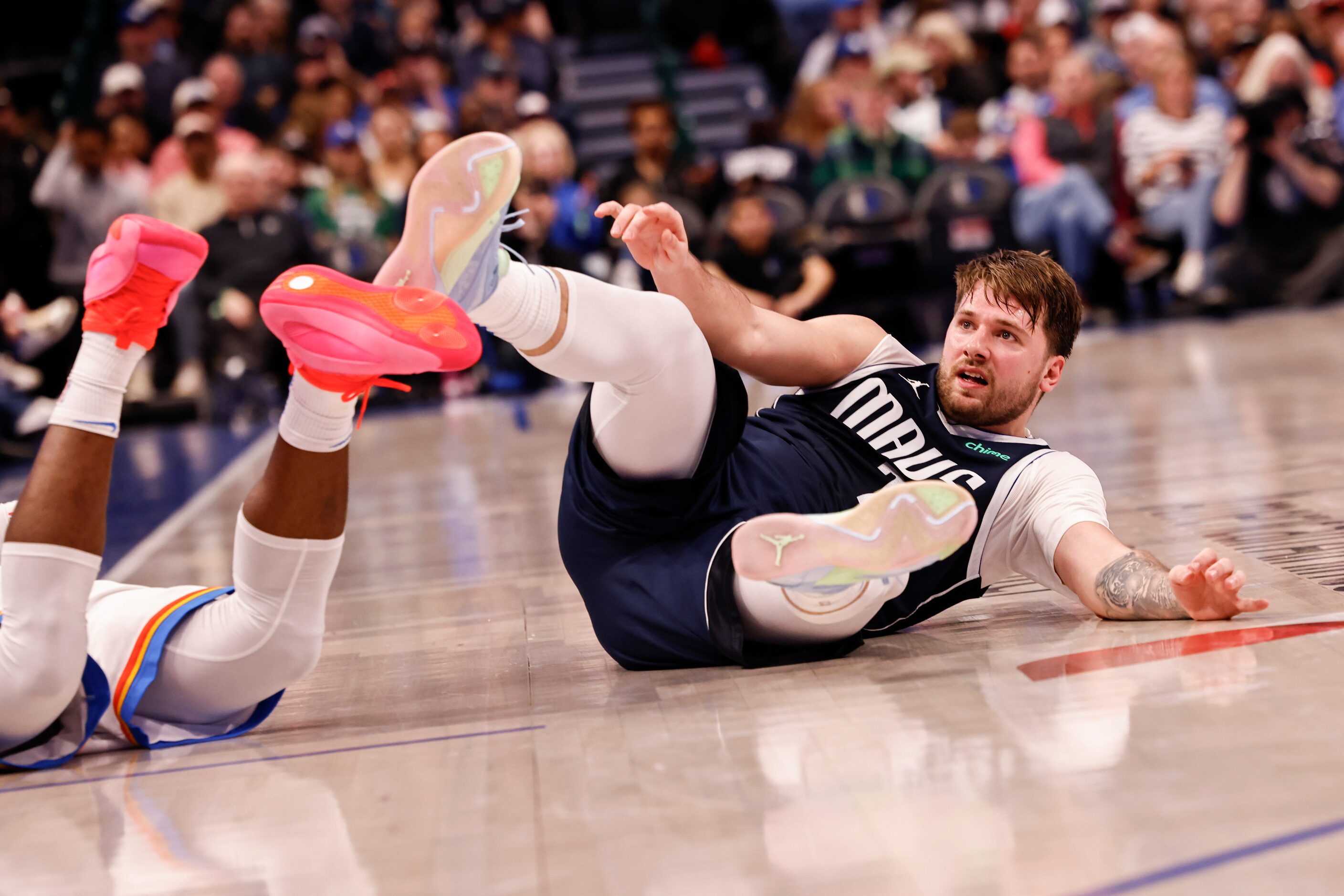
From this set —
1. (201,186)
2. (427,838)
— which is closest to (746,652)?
(427,838)

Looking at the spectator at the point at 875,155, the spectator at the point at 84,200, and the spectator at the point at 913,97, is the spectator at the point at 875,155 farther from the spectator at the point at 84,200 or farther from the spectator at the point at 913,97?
the spectator at the point at 84,200

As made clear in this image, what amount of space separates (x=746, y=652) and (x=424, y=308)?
754 mm

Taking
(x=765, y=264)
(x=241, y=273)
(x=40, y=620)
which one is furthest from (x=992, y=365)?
(x=241, y=273)

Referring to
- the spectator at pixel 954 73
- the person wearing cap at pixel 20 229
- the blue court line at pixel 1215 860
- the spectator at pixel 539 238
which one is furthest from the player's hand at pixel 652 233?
the spectator at pixel 954 73

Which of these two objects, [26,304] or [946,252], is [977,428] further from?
[26,304]

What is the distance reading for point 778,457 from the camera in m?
2.28

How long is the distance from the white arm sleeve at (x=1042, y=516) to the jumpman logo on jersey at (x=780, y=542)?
1.83 feet

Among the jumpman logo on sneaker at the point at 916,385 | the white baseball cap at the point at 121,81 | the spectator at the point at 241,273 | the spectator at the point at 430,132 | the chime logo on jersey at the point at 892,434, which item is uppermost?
the white baseball cap at the point at 121,81

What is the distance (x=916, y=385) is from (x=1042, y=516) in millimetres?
334

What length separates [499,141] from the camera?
206 cm

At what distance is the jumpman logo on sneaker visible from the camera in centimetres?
236

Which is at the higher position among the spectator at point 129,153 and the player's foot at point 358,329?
the player's foot at point 358,329

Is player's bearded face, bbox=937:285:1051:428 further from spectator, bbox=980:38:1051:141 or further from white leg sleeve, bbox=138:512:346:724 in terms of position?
spectator, bbox=980:38:1051:141

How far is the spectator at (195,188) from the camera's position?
25.0ft
